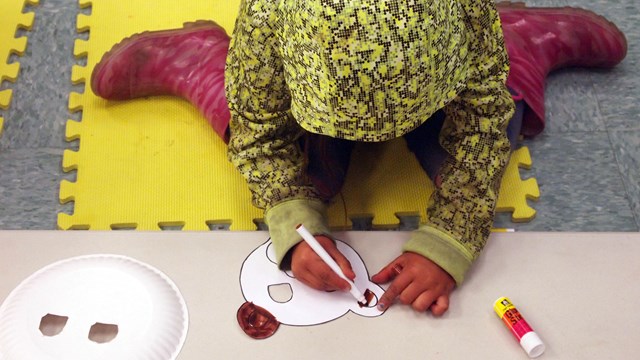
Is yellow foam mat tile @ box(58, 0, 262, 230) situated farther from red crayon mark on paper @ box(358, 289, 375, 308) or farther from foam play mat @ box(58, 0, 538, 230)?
red crayon mark on paper @ box(358, 289, 375, 308)

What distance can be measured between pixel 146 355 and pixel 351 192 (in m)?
0.37

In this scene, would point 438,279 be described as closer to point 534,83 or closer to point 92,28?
point 534,83

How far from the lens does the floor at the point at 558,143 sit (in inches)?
35.1

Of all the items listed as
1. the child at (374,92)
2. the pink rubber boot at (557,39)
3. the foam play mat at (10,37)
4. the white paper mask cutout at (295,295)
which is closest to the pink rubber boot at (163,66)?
the child at (374,92)

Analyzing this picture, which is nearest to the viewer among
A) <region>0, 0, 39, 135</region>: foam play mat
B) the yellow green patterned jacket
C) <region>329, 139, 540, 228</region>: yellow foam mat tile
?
the yellow green patterned jacket

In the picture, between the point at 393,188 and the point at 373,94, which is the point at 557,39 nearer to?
the point at 393,188

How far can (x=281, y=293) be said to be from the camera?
28.1 inches

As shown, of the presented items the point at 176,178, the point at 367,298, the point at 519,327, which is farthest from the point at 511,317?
the point at 176,178

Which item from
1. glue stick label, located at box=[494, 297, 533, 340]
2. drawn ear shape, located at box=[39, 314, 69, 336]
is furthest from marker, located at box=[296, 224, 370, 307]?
drawn ear shape, located at box=[39, 314, 69, 336]

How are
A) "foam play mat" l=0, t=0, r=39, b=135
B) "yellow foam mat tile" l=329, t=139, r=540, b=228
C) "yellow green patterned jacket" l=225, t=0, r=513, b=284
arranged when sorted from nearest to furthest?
"yellow green patterned jacket" l=225, t=0, r=513, b=284
"yellow foam mat tile" l=329, t=139, r=540, b=228
"foam play mat" l=0, t=0, r=39, b=135

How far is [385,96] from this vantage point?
19.6 inches

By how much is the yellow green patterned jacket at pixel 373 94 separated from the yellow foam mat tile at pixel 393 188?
110 millimetres

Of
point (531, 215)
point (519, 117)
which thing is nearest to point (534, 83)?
point (519, 117)

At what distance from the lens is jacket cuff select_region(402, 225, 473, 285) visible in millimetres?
698
